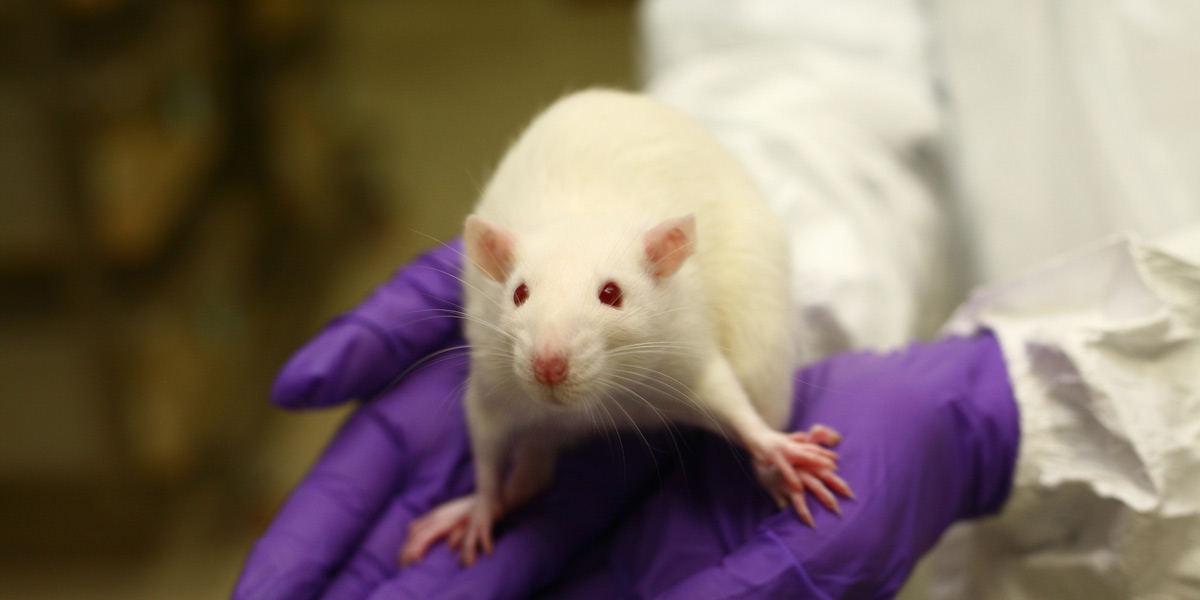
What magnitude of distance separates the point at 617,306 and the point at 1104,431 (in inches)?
36.7

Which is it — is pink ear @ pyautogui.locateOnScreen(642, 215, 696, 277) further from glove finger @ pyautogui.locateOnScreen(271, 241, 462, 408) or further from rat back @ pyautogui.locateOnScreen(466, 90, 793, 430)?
glove finger @ pyautogui.locateOnScreen(271, 241, 462, 408)

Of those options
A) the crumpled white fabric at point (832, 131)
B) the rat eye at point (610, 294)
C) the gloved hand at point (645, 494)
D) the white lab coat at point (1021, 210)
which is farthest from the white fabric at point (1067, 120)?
the rat eye at point (610, 294)

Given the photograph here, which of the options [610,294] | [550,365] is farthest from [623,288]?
[550,365]

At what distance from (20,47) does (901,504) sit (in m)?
3.01

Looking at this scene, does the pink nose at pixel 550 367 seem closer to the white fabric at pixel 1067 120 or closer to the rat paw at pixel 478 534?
the rat paw at pixel 478 534

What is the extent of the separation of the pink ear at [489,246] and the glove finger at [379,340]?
0.25 metres

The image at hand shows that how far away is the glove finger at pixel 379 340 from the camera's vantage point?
5.52 feet

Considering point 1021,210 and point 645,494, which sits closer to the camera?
point 645,494

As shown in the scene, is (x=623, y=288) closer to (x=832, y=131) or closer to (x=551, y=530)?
(x=551, y=530)

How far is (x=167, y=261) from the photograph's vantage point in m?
3.78

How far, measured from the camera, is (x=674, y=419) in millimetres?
1531

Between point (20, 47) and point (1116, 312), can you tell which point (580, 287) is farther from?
point (20, 47)

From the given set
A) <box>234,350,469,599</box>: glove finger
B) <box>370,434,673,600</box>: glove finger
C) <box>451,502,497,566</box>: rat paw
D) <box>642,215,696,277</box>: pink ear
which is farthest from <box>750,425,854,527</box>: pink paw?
<box>234,350,469,599</box>: glove finger

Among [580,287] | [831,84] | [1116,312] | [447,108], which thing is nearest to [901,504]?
[1116,312]
